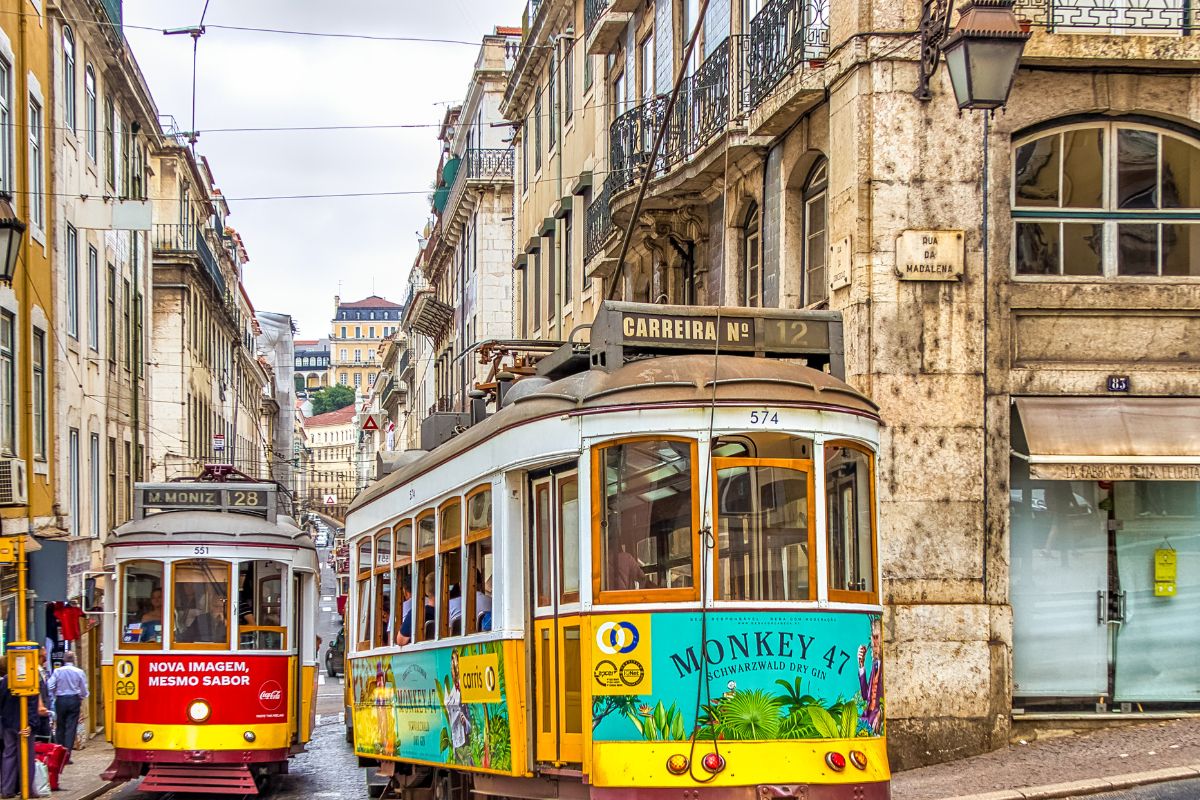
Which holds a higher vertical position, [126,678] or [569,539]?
[569,539]

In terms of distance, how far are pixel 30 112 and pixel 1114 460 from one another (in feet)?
50.8

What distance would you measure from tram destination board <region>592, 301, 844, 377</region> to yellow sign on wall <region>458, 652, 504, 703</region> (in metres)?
1.97

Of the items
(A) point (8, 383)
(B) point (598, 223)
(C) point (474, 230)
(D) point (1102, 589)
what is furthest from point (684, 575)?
(C) point (474, 230)

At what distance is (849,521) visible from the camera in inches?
374

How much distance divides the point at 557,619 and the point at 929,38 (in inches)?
275

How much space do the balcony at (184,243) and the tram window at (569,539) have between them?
37.8m

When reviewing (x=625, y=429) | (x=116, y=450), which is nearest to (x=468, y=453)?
(x=625, y=429)

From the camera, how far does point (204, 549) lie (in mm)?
16719

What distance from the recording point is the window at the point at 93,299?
2841 centimetres

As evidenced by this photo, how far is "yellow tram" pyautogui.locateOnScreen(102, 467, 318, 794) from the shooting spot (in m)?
16.5

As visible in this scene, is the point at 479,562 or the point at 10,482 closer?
the point at 479,562

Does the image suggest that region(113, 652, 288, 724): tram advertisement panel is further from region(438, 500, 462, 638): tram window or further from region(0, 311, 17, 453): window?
region(438, 500, 462, 638): tram window

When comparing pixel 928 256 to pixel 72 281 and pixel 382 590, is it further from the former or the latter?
pixel 72 281

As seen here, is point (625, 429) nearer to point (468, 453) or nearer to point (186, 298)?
point (468, 453)
